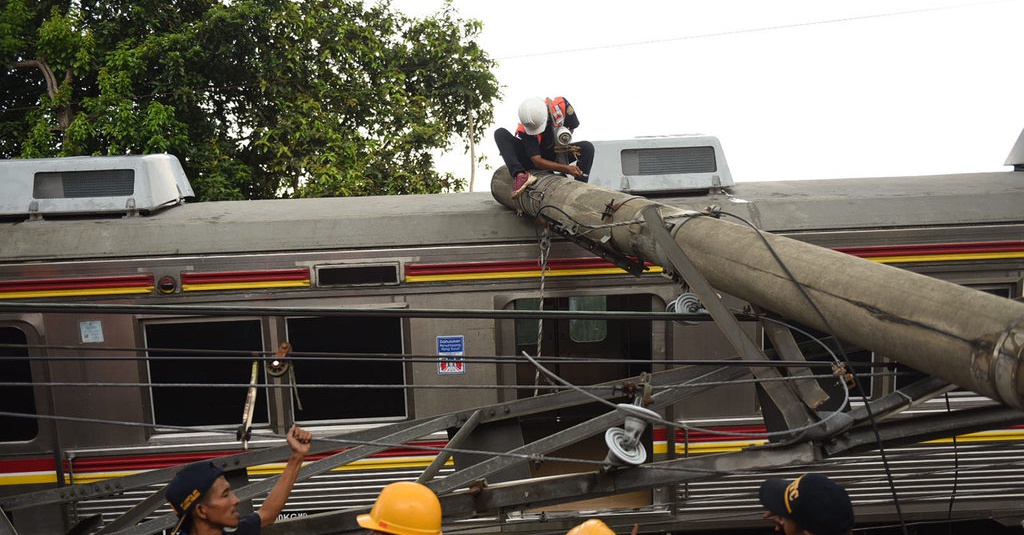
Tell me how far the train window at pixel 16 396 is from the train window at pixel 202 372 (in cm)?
84

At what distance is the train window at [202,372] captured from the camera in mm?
6301

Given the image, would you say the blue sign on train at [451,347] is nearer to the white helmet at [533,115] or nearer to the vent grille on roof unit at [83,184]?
the white helmet at [533,115]

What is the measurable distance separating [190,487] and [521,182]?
11.2 ft

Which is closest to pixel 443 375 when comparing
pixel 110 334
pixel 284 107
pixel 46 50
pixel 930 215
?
pixel 110 334

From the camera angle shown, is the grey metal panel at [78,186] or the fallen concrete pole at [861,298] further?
the grey metal panel at [78,186]

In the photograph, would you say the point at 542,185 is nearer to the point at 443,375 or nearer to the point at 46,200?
the point at 443,375

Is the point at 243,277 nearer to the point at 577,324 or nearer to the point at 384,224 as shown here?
the point at 384,224

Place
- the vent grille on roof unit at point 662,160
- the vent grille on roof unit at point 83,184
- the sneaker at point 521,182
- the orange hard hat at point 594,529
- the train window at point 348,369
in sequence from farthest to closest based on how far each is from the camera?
the vent grille on roof unit at point 662,160 < the vent grille on roof unit at point 83,184 < the train window at point 348,369 < the sneaker at point 521,182 < the orange hard hat at point 594,529

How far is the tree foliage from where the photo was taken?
13.9m

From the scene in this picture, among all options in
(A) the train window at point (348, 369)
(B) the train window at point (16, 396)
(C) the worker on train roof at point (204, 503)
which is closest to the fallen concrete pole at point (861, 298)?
(C) the worker on train roof at point (204, 503)

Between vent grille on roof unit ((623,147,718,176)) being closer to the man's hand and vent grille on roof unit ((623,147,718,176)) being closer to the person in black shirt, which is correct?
the person in black shirt

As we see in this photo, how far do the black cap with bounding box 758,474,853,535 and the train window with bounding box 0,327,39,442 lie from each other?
535 centimetres

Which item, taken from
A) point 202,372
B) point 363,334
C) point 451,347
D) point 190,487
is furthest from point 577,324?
point 190,487

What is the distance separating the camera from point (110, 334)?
242 inches
